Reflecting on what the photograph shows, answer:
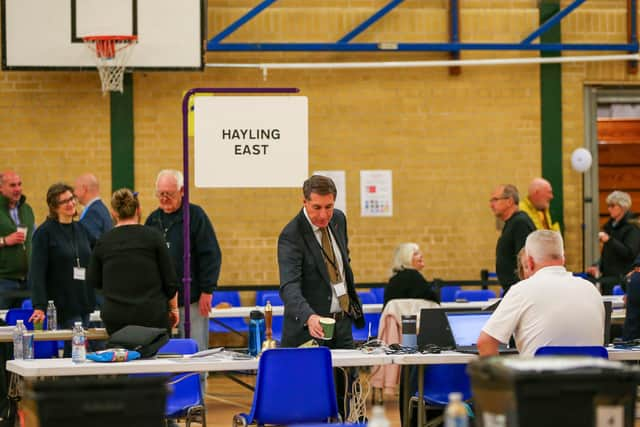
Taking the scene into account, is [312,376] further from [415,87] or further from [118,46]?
[415,87]

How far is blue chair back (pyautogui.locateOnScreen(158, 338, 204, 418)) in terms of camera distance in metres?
6.44

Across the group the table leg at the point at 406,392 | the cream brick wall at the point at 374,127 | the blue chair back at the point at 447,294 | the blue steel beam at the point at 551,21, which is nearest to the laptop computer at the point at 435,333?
the table leg at the point at 406,392

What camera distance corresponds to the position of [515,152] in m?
Result: 12.5

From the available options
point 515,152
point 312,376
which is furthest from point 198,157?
point 515,152

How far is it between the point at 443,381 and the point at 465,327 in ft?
1.18

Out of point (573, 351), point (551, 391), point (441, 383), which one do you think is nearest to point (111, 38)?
point (441, 383)

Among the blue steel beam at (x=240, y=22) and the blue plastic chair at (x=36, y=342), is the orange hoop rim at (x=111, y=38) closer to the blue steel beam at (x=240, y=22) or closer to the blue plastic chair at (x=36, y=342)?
the blue steel beam at (x=240, y=22)

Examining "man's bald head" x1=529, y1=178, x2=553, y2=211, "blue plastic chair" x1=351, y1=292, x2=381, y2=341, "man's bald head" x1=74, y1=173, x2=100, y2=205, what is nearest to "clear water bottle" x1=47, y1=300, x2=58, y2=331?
"man's bald head" x1=74, y1=173, x2=100, y2=205

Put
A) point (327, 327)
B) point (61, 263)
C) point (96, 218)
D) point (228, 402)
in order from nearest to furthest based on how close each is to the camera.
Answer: point (327, 327) → point (61, 263) → point (228, 402) → point (96, 218)

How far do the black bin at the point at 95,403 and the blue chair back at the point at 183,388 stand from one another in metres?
2.63

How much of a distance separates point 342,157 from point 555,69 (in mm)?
2376

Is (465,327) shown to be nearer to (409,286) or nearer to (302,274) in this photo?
(302,274)

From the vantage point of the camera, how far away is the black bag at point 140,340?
623 centimetres

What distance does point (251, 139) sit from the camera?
718cm
